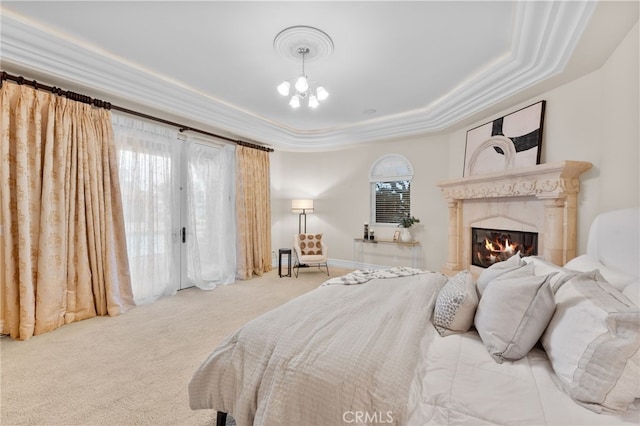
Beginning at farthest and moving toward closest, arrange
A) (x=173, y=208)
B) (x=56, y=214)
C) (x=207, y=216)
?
(x=207, y=216)
(x=173, y=208)
(x=56, y=214)

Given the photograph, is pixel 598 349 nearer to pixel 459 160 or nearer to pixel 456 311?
pixel 456 311

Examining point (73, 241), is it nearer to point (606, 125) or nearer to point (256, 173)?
point (256, 173)

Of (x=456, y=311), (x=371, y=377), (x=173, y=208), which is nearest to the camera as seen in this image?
(x=371, y=377)

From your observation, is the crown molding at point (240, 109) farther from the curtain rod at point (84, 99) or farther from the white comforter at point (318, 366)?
the white comforter at point (318, 366)

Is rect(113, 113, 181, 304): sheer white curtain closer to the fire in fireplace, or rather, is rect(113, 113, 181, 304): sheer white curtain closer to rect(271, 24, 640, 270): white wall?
rect(271, 24, 640, 270): white wall

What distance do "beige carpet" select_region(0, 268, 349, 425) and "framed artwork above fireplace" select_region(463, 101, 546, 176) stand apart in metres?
3.66

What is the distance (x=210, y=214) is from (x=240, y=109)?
1774 mm

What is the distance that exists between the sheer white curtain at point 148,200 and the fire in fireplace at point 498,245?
181 inches

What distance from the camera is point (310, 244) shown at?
5.59 metres

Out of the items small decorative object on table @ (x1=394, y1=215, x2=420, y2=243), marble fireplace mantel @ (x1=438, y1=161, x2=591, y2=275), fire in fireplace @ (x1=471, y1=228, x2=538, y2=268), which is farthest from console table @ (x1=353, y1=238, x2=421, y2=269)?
fire in fireplace @ (x1=471, y1=228, x2=538, y2=268)

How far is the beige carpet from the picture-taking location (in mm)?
1757

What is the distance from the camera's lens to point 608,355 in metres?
0.97

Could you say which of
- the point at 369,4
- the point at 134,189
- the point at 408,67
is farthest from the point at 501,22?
the point at 134,189

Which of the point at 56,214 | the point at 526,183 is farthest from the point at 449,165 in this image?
the point at 56,214
